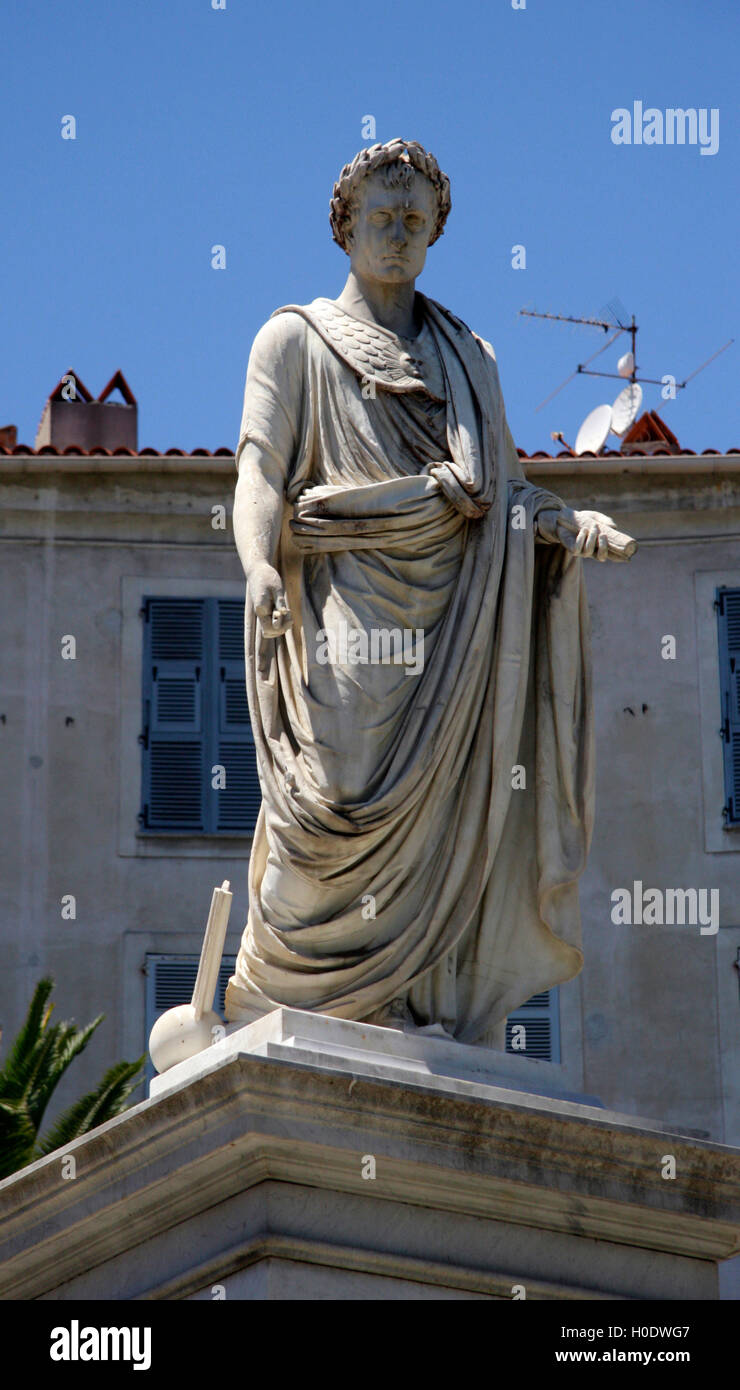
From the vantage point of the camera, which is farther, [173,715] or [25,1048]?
[173,715]

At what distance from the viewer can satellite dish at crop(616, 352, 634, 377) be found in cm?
2673

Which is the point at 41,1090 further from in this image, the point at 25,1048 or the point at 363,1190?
the point at 363,1190

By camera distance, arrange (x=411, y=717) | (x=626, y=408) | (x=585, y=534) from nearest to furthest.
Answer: (x=411, y=717) → (x=585, y=534) → (x=626, y=408)

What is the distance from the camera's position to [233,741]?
21.5 meters

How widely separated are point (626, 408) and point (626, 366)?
127 cm

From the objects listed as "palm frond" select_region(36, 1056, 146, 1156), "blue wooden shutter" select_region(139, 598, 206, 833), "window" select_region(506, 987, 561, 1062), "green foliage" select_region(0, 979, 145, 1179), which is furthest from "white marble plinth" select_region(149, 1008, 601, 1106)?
"blue wooden shutter" select_region(139, 598, 206, 833)

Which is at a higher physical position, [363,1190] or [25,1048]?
[25,1048]

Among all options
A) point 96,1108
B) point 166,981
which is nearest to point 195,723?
point 166,981

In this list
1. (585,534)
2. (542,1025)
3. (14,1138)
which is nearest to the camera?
(585,534)

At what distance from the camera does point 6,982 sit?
20.8 m

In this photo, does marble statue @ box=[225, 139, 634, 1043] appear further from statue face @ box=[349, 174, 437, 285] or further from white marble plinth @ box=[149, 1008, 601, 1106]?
white marble plinth @ box=[149, 1008, 601, 1106]
